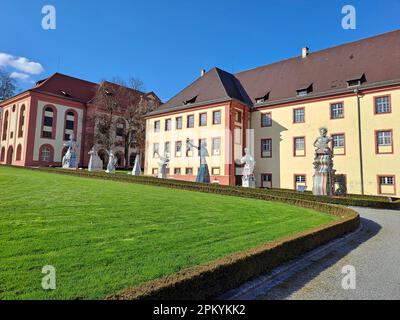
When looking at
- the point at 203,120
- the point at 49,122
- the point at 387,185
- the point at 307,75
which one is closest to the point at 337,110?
the point at 307,75

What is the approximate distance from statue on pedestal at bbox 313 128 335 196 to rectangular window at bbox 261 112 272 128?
41.3 ft

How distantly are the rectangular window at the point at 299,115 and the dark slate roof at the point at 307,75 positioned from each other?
57.9 inches

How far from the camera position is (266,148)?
110 ft

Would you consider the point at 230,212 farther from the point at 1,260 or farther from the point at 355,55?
the point at 355,55

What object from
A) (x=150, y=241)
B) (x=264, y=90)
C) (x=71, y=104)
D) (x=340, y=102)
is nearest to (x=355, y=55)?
(x=340, y=102)

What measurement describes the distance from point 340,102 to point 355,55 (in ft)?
20.4

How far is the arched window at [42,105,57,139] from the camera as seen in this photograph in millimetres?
46781

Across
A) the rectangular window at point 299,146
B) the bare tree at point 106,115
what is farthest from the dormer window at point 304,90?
the bare tree at point 106,115

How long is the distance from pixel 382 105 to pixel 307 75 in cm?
888

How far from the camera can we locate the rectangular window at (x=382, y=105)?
25.8 meters

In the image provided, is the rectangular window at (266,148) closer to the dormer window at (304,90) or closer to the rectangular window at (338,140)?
the dormer window at (304,90)

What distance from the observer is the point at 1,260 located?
4.54m

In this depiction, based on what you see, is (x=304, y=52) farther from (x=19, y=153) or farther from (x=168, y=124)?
(x=19, y=153)

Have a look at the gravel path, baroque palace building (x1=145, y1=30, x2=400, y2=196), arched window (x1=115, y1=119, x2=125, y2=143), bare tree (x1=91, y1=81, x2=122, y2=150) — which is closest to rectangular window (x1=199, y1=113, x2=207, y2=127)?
baroque palace building (x1=145, y1=30, x2=400, y2=196)
